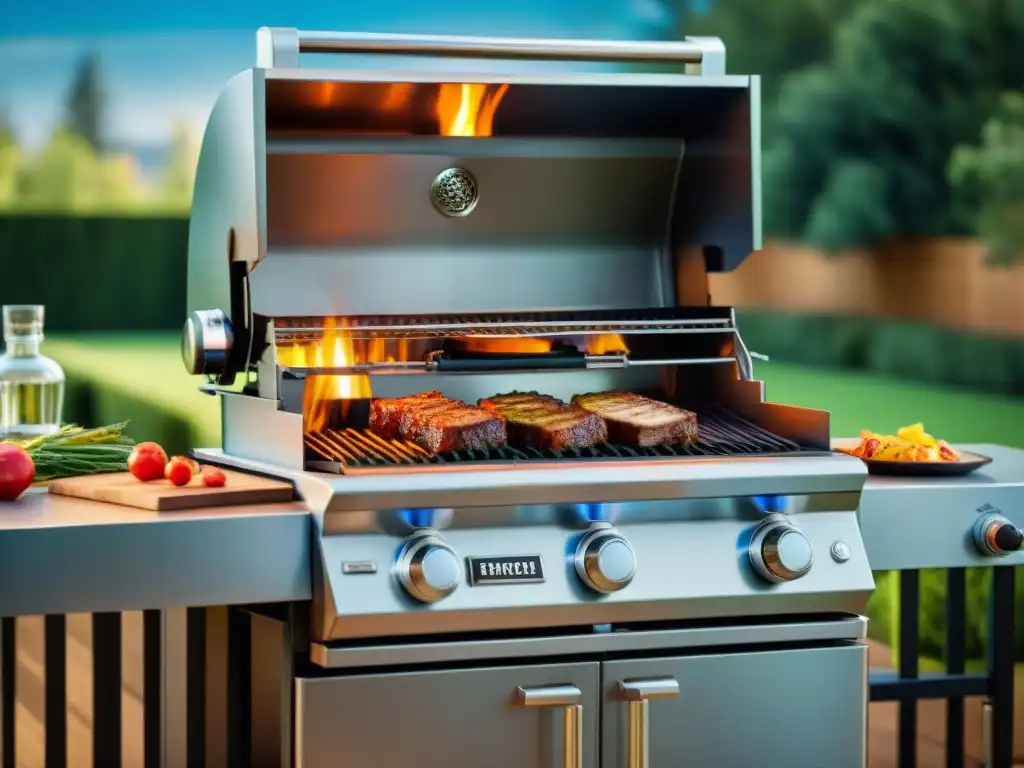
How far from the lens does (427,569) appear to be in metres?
2.71

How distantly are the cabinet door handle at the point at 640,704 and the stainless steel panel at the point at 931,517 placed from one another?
1.93 ft

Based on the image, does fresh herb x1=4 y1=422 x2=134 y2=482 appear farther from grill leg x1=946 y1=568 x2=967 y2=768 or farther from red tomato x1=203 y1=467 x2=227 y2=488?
grill leg x1=946 y1=568 x2=967 y2=768

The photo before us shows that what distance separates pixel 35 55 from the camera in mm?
5289

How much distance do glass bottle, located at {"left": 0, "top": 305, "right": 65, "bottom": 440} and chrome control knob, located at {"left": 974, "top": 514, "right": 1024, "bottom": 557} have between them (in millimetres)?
2308

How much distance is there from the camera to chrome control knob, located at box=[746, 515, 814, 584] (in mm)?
2916

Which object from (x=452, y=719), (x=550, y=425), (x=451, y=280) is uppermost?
(x=451, y=280)

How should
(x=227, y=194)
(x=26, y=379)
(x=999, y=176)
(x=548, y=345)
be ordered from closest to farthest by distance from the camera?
(x=227, y=194)
(x=548, y=345)
(x=26, y=379)
(x=999, y=176)

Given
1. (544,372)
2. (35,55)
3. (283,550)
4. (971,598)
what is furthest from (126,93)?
(971,598)

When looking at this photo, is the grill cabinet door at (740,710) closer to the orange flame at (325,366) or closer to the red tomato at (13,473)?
the orange flame at (325,366)

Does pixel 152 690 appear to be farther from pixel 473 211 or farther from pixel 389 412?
pixel 473 211

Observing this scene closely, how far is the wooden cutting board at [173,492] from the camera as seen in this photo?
283 cm

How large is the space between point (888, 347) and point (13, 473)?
3947 millimetres

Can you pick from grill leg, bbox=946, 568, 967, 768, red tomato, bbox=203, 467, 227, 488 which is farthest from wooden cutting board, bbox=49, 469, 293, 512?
grill leg, bbox=946, 568, 967, 768

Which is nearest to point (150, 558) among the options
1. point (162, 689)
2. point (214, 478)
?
point (214, 478)
